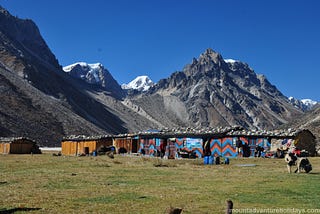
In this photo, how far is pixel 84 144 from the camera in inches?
2800

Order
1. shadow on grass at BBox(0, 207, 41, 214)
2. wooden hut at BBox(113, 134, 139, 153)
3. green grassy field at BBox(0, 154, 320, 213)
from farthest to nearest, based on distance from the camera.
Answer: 1. wooden hut at BBox(113, 134, 139, 153)
2. green grassy field at BBox(0, 154, 320, 213)
3. shadow on grass at BBox(0, 207, 41, 214)

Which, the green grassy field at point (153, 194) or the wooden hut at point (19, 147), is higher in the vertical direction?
the wooden hut at point (19, 147)

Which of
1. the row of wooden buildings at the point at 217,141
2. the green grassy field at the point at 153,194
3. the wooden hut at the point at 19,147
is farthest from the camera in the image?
the wooden hut at the point at 19,147

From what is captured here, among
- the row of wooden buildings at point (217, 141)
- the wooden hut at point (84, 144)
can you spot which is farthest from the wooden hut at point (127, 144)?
the wooden hut at point (84, 144)

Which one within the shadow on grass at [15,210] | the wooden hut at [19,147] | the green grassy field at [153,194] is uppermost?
the wooden hut at [19,147]

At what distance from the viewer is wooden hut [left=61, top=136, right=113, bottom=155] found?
6725cm

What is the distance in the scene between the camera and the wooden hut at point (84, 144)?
221ft

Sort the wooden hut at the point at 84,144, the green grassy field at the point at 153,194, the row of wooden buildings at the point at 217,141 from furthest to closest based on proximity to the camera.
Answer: the wooden hut at the point at 84,144 < the row of wooden buildings at the point at 217,141 < the green grassy field at the point at 153,194

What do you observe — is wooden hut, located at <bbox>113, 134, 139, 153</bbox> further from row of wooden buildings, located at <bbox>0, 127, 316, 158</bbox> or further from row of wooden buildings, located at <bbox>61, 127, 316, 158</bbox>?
row of wooden buildings, located at <bbox>61, 127, 316, 158</bbox>

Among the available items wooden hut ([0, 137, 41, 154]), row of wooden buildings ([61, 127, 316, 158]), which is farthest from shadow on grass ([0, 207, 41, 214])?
wooden hut ([0, 137, 41, 154])

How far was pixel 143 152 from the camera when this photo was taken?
60.2 metres

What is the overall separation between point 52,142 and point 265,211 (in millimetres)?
109648

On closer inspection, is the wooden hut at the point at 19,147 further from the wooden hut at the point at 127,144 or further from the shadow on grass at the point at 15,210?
the shadow on grass at the point at 15,210

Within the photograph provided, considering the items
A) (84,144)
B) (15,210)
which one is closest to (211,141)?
(84,144)
